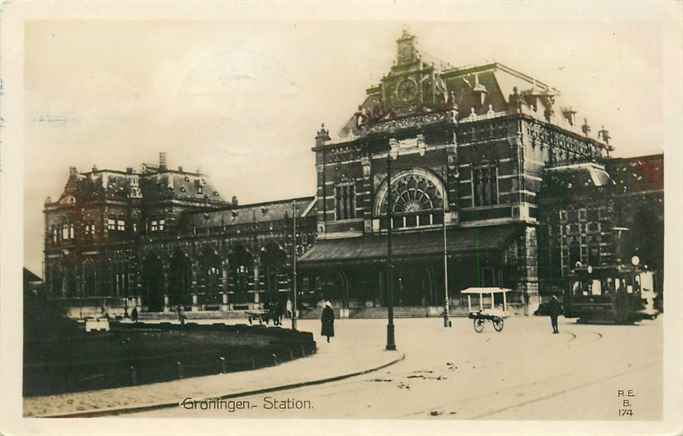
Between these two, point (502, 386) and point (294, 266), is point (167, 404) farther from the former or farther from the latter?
point (502, 386)

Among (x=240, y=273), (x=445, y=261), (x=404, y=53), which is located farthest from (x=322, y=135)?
(x=240, y=273)

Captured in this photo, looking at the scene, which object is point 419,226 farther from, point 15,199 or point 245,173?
point 15,199

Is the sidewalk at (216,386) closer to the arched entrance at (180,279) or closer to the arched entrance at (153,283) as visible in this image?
the arched entrance at (153,283)

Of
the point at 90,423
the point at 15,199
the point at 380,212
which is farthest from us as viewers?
the point at 380,212

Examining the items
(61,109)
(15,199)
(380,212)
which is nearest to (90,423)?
(15,199)

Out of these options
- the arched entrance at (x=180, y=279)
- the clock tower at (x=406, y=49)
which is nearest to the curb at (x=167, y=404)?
the arched entrance at (x=180, y=279)

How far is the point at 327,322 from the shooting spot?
14.0 m

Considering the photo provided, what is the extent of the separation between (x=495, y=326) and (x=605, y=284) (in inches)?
67.7

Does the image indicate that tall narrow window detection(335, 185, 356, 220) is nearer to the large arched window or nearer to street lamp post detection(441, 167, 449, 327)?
the large arched window

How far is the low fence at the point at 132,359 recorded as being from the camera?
1203 cm

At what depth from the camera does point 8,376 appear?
1242 centimetres

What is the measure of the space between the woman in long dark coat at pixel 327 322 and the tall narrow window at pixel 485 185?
2741mm

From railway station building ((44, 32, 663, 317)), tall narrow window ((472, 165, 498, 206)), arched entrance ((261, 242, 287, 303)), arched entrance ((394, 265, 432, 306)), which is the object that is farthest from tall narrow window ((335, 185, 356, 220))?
tall narrow window ((472, 165, 498, 206))

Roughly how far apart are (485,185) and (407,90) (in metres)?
2.01
